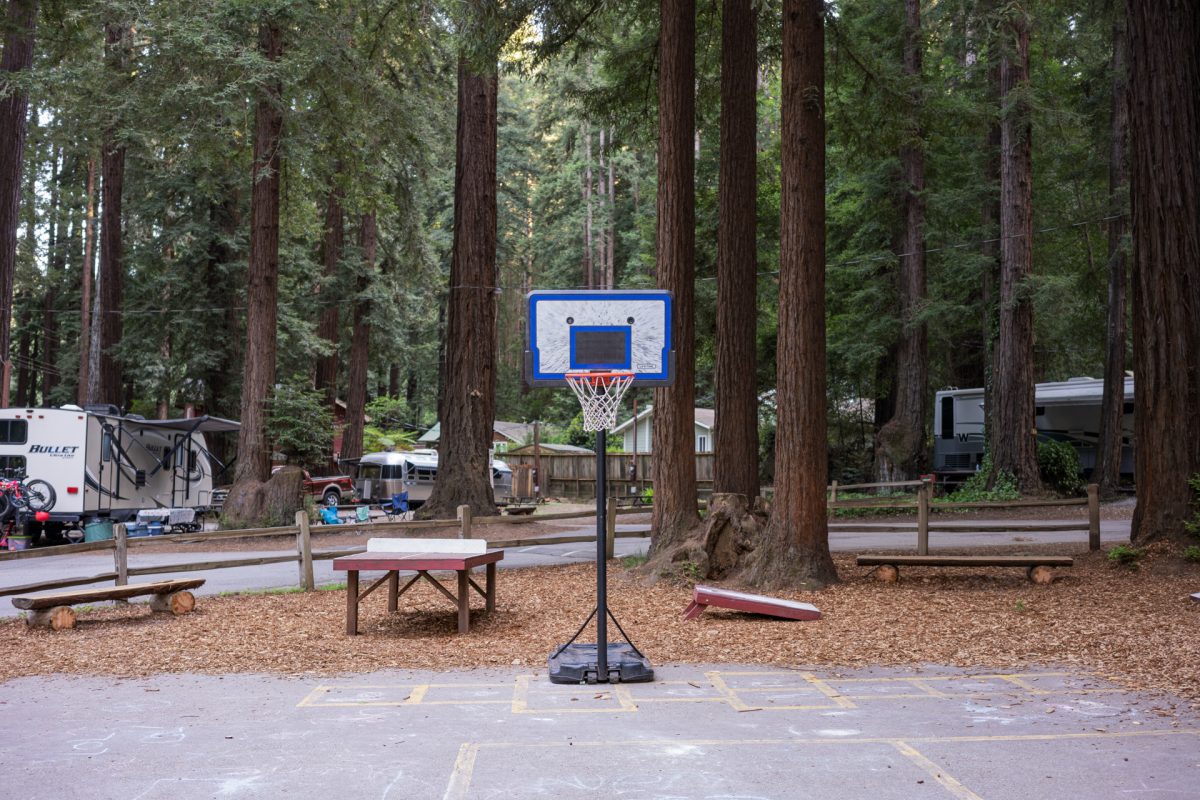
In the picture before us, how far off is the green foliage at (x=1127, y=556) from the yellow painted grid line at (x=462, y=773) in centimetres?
959

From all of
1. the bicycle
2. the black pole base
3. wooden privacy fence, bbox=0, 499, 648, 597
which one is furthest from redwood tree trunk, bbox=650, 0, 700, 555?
the bicycle

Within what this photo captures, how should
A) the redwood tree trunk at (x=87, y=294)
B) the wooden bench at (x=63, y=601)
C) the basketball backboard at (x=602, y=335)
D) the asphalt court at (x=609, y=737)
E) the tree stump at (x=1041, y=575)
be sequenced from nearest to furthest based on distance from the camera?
the asphalt court at (x=609, y=737) → the basketball backboard at (x=602, y=335) → the wooden bench at (x=63, y=601) → the tree stump at (x=1041, y=575) → the redwood tree trunk at (x=87, y=294)

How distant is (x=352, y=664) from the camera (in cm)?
820

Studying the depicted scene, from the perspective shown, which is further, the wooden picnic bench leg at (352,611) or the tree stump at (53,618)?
the tree stump at (53,618)

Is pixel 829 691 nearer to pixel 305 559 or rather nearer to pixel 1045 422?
pixel 305 559

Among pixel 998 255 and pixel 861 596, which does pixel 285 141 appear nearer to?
pixel 861 596

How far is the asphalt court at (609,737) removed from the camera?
16.0 ft

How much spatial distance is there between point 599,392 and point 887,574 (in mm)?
6155

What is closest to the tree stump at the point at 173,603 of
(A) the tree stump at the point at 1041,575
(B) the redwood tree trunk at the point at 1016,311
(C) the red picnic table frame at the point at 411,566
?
(C) the red picnic table frame at the point at 411,566

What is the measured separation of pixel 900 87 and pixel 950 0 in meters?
4.10

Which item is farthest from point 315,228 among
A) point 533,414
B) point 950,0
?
point 533,414

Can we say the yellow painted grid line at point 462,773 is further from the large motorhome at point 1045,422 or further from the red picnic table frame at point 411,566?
the large motorhome at point 1045,422

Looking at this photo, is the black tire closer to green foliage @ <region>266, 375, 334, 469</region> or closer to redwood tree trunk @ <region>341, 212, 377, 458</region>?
green foliage @ <region>266, 375, 334, 469</region>

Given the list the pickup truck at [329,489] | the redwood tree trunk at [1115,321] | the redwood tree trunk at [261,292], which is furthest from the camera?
the pickup truck at [329,489]
